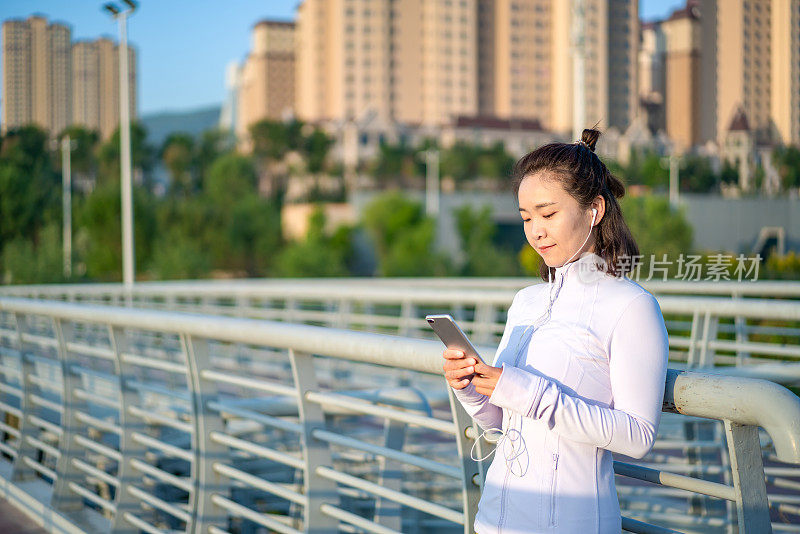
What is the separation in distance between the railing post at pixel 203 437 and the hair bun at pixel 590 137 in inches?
79.0

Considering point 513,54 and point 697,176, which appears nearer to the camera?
point 697,176

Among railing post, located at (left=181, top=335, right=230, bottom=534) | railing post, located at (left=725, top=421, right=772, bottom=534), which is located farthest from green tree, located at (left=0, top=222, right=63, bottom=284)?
railing post, located at (left=725, top=421, right=772, bottom=534)

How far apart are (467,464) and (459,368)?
0.63 metres

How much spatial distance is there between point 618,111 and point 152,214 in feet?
286

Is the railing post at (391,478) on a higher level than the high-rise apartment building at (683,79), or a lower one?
lower

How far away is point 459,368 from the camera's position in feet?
6.08

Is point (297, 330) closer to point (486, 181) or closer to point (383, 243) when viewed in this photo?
point (383, 243)

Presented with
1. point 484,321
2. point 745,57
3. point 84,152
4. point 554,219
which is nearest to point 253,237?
point 84,152

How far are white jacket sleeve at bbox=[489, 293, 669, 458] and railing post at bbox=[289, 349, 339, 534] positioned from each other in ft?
4.34

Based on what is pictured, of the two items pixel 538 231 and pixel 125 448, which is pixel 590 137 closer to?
pixel 538 231

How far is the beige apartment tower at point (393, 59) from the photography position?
370ft

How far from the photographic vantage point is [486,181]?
78.9m

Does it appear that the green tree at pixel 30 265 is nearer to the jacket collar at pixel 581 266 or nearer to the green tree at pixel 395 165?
the jacket collar at pixel 581 266

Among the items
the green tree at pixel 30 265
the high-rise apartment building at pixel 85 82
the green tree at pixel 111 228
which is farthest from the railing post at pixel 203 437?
the high-rise apartment building at pixel 85 82
